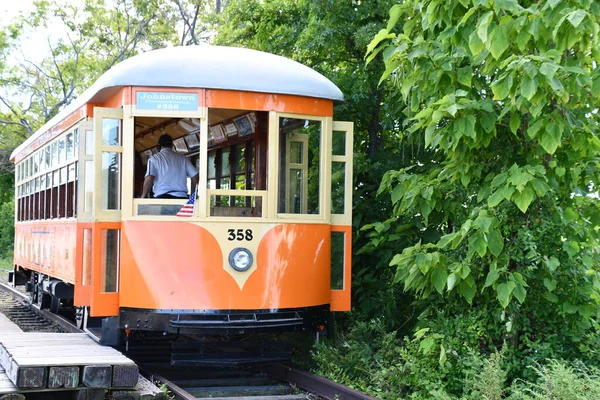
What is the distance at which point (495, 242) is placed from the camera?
20.6 feet

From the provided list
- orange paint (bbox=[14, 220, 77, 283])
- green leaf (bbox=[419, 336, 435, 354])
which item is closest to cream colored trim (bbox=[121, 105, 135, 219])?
orange paint (bbox=[14, 220, 77, 283])

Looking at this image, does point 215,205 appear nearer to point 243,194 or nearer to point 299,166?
point 243,194

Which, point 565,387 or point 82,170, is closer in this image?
point 565,387

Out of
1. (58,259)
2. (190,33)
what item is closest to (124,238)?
(58,259)

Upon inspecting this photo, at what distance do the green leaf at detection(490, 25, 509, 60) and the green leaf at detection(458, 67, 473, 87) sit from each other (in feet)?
2.15

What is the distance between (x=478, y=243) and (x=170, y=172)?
3401 mm

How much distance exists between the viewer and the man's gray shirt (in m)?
8.28

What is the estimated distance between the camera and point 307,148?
845cm

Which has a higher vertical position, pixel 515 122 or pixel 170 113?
pixel 170 113

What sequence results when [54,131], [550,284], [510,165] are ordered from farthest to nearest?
1. [54,131]
2. [510,165]
3. [550,284]

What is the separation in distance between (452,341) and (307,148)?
8.41ft

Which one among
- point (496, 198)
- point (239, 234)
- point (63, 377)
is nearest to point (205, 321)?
point (239, 234)

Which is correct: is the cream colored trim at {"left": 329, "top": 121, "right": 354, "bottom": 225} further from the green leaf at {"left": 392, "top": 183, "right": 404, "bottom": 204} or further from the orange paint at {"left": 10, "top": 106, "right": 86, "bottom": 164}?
the orange paint at {"left": 10, "top": 106, "right": 86, "bottom": 164}

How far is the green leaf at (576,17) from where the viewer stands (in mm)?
5141
